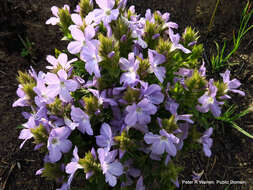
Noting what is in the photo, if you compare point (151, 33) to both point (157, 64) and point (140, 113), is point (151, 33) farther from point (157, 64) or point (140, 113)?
point (140, 113)


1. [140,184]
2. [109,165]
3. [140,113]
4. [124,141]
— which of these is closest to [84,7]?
[140,113]

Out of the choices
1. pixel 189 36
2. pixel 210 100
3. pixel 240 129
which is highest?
pixel 189 36

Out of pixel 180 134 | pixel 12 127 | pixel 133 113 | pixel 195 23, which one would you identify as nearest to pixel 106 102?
pixel 133 113

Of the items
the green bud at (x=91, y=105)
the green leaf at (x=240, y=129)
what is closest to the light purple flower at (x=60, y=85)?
the green bud at (x=91, y=105)

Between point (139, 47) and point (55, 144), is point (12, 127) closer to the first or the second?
point (55, 144)

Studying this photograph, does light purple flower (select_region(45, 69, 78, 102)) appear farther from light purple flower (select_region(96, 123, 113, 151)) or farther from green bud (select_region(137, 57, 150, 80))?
green bud (select_region(137, 57, 150, 80))
